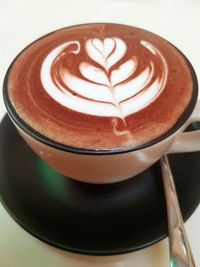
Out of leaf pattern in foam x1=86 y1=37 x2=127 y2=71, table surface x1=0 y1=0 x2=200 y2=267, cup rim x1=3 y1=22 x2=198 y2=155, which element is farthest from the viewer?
table surface x1=0 y1=0 x2=200 y2=267

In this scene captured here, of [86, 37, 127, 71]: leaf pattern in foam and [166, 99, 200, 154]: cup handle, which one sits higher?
[86, 37, 127, 71]: leaf pattern in foam

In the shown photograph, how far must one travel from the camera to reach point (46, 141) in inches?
18.3

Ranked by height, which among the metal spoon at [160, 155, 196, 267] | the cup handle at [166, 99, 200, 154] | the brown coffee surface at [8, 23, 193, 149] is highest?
the brown coffee surface at [8, 23, 193, 149]

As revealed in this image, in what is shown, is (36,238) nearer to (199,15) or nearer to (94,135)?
(94,135)

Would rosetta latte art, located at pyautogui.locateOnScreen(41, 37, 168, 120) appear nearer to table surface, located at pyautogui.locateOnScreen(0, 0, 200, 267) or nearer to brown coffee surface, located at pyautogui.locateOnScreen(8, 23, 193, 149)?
brown coffee surface, located at pyautogui.locateOnScreen(8, 23, 193, 149)

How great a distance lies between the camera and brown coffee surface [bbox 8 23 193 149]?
1.57 ft

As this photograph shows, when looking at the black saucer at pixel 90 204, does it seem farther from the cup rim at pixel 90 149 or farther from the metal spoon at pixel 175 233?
the cup rim at pixel 90 149

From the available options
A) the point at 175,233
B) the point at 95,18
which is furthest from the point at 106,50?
the point at 95,18

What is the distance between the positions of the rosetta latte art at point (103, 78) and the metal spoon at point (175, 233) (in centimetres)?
17

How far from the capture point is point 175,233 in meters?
0.52

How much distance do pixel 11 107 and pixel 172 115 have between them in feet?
0.83

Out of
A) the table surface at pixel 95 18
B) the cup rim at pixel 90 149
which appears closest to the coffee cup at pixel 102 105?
the cup rim at pixel 90 149

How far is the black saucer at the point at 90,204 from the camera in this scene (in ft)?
1.72

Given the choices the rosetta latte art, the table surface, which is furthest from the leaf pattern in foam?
the table surface
